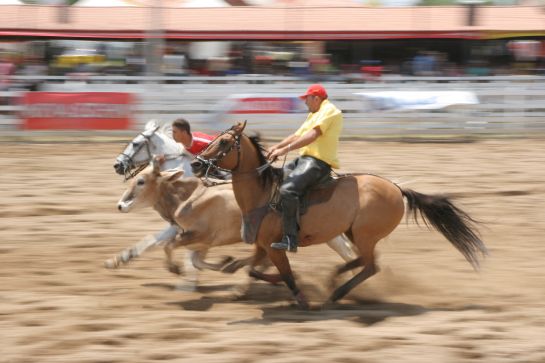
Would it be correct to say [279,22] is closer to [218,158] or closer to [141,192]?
[141,192]

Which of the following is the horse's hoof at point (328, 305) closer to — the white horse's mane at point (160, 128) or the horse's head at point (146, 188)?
the horse's head at point (146, 188)

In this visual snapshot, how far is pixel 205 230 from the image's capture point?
762 centimetres

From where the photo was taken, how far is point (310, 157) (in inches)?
283

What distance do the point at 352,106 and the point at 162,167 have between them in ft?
33.7

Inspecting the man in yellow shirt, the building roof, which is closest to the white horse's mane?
the man in yellow shirt

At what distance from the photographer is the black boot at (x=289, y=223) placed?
7.07m

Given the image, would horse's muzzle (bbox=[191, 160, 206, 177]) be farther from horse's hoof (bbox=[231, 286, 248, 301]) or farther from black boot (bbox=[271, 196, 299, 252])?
horse's hoof (bbox=[231, 286, 248, 301])

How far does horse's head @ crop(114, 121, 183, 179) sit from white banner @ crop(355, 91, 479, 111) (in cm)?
996

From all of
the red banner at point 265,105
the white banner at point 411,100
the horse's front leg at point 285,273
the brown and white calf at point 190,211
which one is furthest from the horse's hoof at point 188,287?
the white banner at point 411,100

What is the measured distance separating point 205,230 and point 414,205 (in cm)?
185

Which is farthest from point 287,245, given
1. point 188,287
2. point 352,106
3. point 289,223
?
point 352,106

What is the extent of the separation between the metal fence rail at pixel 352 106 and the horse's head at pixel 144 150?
8776 mm

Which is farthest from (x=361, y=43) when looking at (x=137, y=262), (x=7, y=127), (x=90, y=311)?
(x=90, y=311)

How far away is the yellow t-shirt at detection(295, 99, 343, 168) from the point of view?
7027 millimetres
